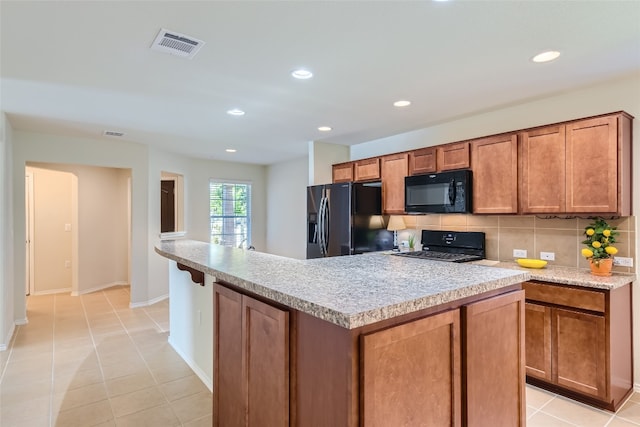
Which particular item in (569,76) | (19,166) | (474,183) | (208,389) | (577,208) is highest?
(569,76)

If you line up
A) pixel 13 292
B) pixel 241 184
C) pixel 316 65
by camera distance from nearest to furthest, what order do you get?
1. pixel 316 65
2. pixel 13 292
3. pixel 241 184

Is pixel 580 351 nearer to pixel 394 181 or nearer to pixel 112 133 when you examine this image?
pixel 394 181

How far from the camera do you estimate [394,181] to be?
163 inches

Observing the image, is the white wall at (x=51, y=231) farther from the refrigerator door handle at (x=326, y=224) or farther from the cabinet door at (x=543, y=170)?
the cabinet door at (x=543, y=170)

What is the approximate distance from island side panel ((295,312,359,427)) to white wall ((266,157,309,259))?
4.98 metres

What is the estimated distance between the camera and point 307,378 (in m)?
1.29

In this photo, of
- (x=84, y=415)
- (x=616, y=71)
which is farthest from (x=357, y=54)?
(x=84, y=415)

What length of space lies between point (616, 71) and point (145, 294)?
19.5ft

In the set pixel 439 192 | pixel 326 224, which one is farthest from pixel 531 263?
pixel 326 224

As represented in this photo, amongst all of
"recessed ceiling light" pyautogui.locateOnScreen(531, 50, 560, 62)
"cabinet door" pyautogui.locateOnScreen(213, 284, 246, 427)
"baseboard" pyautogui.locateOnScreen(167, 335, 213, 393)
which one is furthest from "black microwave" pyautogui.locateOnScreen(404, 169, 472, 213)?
"baseboard" pyautogui.locateOnScreen(167, 335, 213, 393)

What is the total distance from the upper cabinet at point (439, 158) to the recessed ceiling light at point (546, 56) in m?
1.12

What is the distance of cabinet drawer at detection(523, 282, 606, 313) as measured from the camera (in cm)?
235

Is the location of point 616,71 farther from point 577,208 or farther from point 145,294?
point 145,294

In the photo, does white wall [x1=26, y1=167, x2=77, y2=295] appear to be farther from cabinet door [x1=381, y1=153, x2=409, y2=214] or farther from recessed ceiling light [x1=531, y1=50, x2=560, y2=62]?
recessed ceiling light [x1=531, y1=50, x2=560, y2=62]
